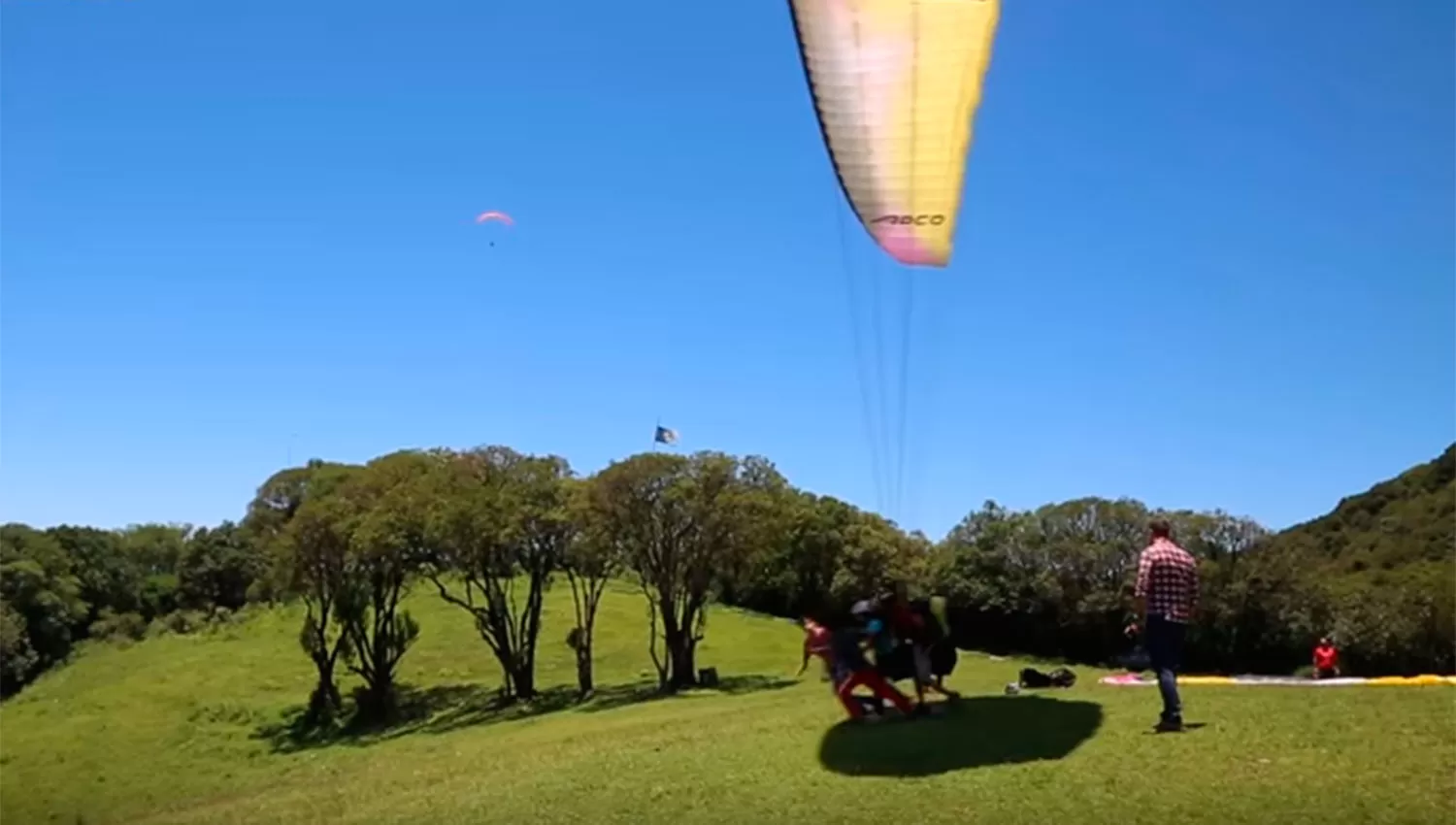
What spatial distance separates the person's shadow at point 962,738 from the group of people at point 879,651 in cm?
25

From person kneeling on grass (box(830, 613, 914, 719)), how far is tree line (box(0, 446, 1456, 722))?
56 cm

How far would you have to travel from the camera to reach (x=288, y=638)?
5062cm

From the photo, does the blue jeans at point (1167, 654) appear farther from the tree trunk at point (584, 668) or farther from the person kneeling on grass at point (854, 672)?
the tree trunk at point (584, 668)

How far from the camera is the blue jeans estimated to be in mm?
9562

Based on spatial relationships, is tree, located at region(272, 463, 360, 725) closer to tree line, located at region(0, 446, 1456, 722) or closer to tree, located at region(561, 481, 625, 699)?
tree line, located at region(0, 446, 1456, 722)

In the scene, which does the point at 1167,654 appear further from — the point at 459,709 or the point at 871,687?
the point at 459,709

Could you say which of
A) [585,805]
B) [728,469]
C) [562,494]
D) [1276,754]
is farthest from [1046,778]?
[562,494]

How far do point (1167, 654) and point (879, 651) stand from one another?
2.66 meters

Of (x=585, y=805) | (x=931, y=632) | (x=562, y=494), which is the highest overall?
(x=562, y=494)

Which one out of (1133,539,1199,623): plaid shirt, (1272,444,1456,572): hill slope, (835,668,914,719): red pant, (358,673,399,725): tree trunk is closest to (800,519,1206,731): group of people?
(835,668,914,719): red pant

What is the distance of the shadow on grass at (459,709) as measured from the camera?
97.0ft

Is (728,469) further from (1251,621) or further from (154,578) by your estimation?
(154,578)

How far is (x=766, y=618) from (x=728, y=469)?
21.0 metres

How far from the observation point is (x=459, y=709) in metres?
34.2
